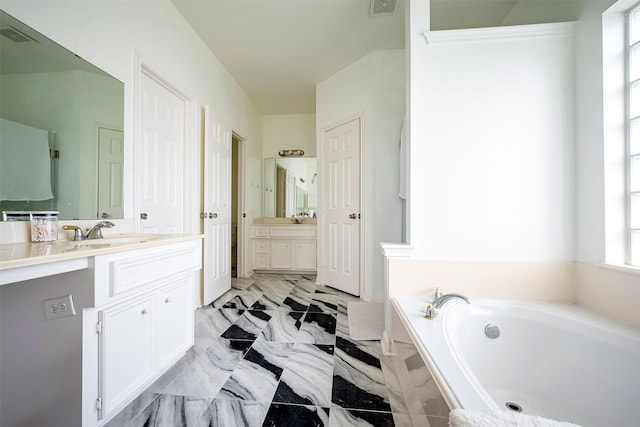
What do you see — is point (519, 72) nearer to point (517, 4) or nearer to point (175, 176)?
point (517, 4)

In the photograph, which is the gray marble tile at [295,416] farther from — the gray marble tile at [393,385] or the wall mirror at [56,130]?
the wall mirror at [56,130]

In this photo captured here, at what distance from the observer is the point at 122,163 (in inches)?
55.4

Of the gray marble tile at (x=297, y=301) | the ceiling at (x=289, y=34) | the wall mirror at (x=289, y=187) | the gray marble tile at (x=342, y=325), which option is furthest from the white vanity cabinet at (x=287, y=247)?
the ceiling at (x=289, y=34)

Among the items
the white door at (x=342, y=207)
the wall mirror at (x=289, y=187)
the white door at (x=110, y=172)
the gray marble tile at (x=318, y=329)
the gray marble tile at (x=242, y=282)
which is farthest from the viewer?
the wall mirror at (x=289, y=187)

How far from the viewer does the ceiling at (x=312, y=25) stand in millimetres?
1774

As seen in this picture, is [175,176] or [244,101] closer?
[175,176]

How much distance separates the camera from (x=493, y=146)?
1.36 meters

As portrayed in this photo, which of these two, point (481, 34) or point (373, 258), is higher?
point (481, 34)

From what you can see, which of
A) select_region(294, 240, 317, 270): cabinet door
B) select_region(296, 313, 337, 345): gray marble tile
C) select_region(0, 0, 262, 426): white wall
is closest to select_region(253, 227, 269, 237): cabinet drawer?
select_region(294, 240, 317, 270): cabinet door

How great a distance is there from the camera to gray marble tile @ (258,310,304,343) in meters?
1.65

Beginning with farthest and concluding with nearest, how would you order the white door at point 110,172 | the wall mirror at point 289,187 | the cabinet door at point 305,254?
the wall mirror at point 289,187 < the cabinet door at point 305,254 < the white door at point 110,172

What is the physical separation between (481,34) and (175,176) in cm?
241

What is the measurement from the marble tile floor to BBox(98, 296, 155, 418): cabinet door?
0.54 feet

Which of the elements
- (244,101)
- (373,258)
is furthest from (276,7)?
(373,258)
